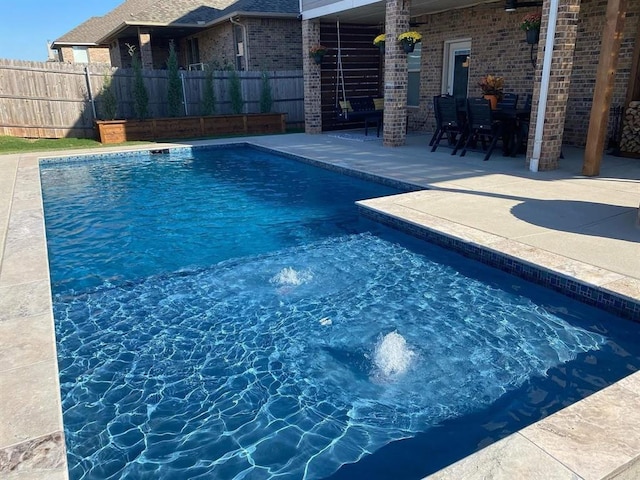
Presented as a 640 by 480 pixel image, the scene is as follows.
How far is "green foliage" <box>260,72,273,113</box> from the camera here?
14.8m

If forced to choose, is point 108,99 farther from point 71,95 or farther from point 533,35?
point 533,35

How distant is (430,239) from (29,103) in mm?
12694

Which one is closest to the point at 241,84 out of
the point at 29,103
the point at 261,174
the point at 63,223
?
the point at 29,103

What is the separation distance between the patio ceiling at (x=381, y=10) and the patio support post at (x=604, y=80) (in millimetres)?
4436

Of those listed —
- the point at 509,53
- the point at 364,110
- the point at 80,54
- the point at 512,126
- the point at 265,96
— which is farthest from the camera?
the point at 80,54

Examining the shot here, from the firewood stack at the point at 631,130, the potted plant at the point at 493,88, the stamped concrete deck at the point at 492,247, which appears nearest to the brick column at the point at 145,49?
the stamped concrete deck at the point at 492,247

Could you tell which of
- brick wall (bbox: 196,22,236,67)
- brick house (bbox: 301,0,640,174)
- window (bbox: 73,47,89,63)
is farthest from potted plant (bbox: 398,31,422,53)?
window (bbox: 73,47,89,63)

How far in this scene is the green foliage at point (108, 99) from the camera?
1316cm

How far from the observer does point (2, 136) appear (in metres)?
12.9

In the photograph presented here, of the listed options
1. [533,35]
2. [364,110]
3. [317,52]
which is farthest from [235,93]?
[533,35]

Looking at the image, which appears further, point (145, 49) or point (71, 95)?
point (145, 49)

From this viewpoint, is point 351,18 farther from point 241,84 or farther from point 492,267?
point 492,267

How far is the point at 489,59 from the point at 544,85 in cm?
423

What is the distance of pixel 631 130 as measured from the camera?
798cm
